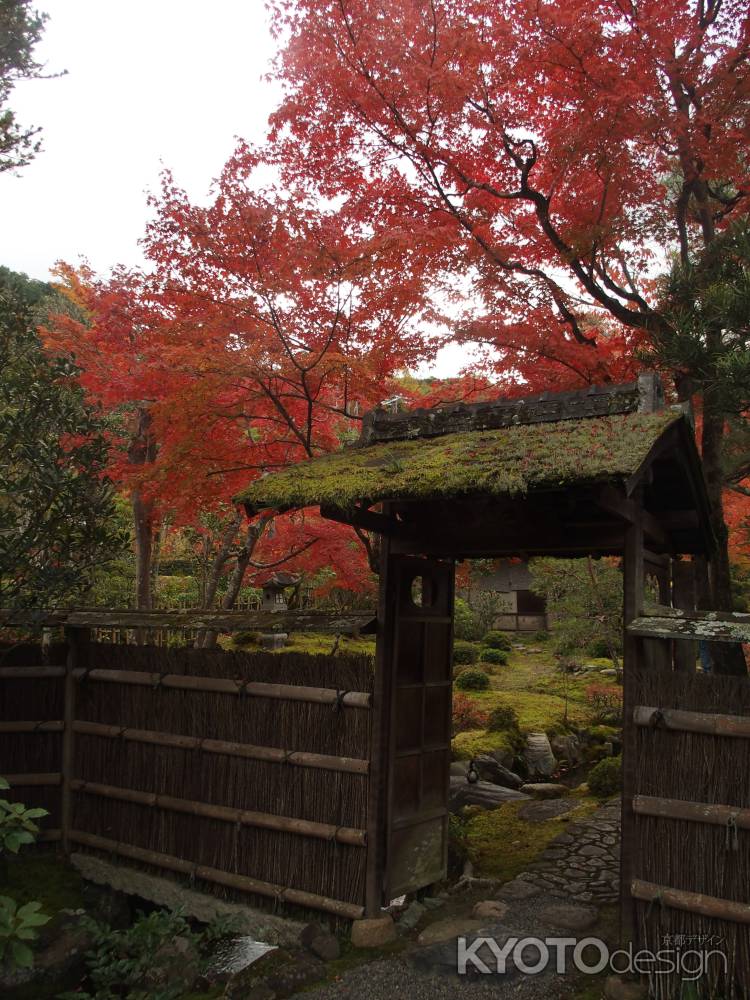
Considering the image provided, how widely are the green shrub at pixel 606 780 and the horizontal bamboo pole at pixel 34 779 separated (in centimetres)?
785

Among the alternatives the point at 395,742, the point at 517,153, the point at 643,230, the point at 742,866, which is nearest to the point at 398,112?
the point at 517,153

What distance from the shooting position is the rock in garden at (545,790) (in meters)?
11.8

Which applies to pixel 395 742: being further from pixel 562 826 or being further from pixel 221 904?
pixel 562 826

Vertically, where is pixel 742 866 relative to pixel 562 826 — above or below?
above

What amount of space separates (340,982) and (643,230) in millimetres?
9671

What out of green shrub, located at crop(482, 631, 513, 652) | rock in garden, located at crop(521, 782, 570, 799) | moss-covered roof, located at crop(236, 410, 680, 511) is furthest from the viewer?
green shrub, located at crop(482, 631, 513, 652)

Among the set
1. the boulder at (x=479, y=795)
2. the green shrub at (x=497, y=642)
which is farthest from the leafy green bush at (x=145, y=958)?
the green shrub at (x=497, y=642)

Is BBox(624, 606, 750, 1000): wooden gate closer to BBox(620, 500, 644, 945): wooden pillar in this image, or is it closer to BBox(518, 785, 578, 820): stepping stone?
BBox(620, 500, 644, 945): wooden pillar

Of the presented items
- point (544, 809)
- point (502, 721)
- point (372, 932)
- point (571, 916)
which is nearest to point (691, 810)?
point (571, 916)

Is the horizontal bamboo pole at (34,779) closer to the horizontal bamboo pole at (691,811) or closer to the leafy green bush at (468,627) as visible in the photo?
the horizontal bamboo pole at (691,811)

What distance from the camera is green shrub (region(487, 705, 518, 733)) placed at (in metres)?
14.0

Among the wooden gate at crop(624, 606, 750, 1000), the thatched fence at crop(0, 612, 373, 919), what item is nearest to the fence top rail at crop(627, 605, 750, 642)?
the wooden gate at crop(624, 606, 750, 1000)

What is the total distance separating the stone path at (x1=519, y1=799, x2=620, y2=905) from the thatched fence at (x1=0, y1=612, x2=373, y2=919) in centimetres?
224

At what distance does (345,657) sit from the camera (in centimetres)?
700
